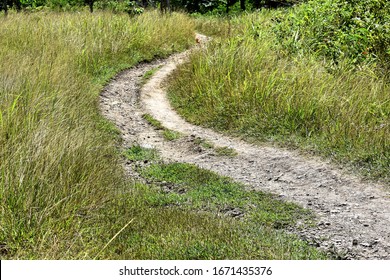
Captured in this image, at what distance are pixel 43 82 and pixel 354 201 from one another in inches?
210

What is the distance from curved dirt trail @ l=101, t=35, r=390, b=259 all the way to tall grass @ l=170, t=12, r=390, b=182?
1.34ft

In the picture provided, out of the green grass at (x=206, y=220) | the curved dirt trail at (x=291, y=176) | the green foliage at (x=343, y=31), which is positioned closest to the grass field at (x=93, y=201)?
the green grass at (x=206, y=220)

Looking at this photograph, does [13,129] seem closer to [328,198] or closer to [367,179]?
[328,198]

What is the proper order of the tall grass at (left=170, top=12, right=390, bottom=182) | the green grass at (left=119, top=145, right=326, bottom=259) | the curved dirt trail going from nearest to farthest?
1. the green grass at (left=119, top=145, right=326, bottom=259)
2. the curved dirt trail
3. the tall grass at (left=170, top=12, right=390, bottom=182)

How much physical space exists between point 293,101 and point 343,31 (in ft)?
13.2

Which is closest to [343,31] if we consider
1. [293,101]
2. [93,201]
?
[293,101]

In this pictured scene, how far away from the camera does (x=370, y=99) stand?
32.8 ft

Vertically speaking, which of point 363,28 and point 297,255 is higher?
point 363,28

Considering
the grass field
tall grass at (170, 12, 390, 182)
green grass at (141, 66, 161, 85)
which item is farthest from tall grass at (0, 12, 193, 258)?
tall grass at (170, 12, 390, 182)

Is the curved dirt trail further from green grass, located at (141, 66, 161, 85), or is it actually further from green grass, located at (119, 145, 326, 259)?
green grass, located at (141, 66, 161, 85)

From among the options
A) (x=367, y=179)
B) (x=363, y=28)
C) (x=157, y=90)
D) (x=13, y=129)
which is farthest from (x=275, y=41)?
(x=13, y=129)

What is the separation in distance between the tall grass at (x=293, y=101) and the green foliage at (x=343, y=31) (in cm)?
50

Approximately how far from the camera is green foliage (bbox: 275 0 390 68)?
1199 centimetres
